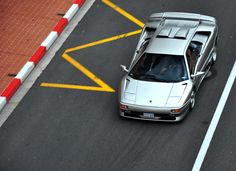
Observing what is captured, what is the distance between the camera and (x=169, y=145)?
15.3 metres

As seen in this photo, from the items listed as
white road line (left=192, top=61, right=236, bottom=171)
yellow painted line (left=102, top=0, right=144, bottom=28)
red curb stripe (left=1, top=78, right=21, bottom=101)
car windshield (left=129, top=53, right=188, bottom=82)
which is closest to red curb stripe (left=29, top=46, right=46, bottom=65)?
red curb stripe (left=1, top=78, right=21, bottom=101)

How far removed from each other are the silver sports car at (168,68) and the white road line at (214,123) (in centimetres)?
67

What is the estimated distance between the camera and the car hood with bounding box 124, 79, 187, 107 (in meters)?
15.7

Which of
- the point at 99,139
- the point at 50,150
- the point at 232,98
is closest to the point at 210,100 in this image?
the point at 232,98

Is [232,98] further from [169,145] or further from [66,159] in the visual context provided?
[66,159]

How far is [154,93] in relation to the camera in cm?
1588

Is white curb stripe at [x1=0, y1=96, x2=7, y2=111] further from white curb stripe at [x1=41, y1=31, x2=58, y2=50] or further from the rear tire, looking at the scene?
the rear tire

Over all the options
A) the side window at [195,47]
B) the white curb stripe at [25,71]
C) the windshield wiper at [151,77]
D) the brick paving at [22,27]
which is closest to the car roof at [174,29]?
the side window at [195,47]

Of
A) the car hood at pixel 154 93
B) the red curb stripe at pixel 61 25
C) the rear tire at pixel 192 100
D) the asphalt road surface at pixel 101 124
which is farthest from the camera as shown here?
the red curb stripe at pixel 61 25

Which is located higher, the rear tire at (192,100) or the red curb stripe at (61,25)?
the red curb stripe at (61,25)

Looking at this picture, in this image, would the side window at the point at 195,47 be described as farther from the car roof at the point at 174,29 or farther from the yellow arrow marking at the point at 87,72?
the yellow arrow marking at the point at 87,72

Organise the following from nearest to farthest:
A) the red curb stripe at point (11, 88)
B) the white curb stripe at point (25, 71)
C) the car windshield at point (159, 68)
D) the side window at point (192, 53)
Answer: the car windshield at point (159, 68)
the side window at point (192, 53)
the red curb stripe at point (11, 88)
the white curb stripe at point (25, 71)

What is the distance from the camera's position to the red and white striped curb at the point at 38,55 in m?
17.8

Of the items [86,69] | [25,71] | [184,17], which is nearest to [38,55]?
[25,71]
